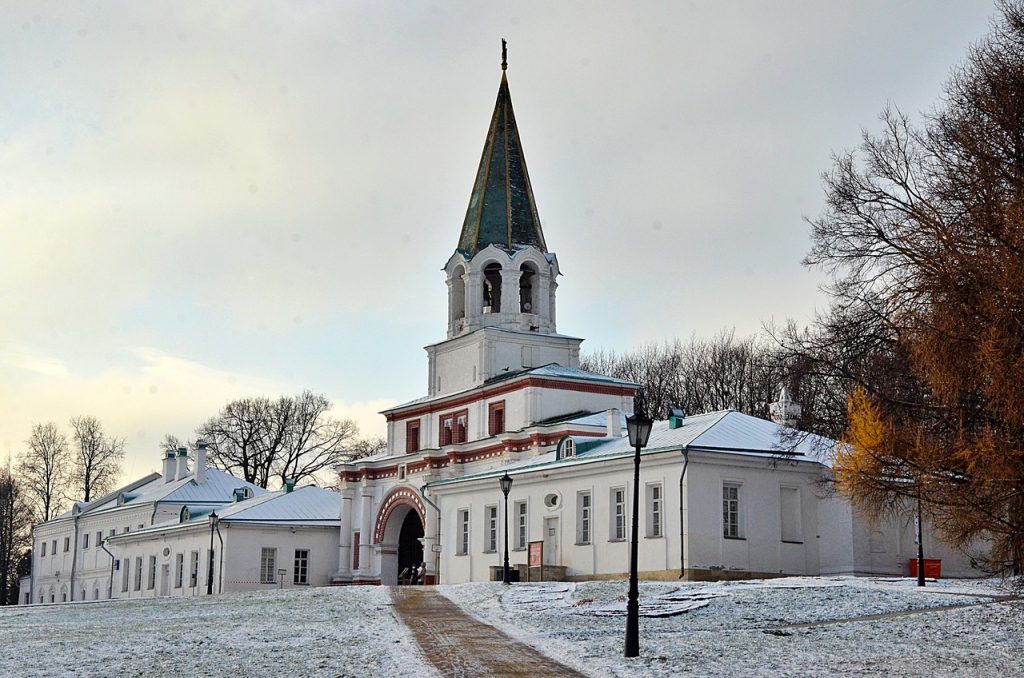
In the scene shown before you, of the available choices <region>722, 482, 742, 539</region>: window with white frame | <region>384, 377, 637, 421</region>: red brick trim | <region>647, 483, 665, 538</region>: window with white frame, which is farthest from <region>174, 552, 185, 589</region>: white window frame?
<region>722, 482, 742, 539</region>: window with white frame

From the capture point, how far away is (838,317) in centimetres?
2194

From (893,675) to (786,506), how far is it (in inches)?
886

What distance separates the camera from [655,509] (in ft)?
121

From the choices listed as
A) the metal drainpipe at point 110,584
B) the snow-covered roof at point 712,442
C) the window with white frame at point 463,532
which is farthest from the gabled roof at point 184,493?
the snow-covered roof at point 712,442

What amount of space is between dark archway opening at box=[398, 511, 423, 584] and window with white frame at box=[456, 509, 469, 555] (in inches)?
362

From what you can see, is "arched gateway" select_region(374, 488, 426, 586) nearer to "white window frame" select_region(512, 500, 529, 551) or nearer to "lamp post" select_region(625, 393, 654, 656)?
"white window frame" select_region(512, 500, 529, 551)

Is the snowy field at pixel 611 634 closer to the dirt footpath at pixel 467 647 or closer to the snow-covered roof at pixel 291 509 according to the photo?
the dirt footpath at pixel 467 647

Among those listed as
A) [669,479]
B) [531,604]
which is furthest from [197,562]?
[531,604]

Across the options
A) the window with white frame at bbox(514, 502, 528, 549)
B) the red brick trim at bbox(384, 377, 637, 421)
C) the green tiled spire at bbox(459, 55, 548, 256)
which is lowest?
the window with white frame at bbox(514, 502, 528, 549)

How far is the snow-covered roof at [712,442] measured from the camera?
36062mm

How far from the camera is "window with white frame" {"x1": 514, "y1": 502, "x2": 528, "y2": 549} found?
41906 mm

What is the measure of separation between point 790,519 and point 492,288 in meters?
21.8

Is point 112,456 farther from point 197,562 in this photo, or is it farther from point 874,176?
point 874,176

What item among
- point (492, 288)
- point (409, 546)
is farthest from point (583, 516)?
point (409, 546)
